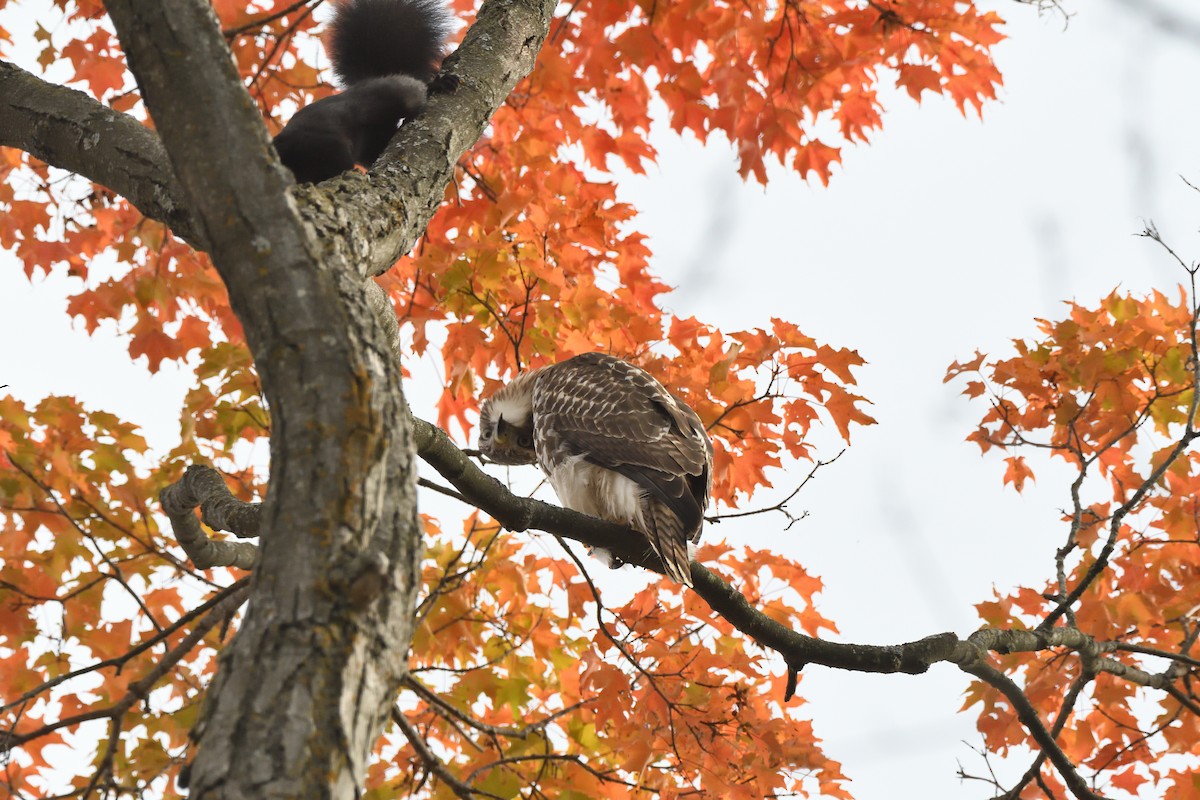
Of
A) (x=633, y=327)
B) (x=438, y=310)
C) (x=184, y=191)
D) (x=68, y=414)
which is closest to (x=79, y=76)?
(x=68, y=414)

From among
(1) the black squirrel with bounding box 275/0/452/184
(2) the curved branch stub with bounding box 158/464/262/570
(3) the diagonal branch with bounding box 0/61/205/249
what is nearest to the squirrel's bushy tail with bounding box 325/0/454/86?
(1) the black squirrel with bounding box 275/0/452/184

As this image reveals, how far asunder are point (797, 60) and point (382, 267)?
3.40 m

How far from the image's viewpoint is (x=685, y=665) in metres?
3.95

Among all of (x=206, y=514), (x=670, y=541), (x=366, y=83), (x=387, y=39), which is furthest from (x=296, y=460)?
(x=387, y=39)

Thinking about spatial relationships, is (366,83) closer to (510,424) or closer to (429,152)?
(429,152)

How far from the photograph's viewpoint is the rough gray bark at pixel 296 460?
1203mm

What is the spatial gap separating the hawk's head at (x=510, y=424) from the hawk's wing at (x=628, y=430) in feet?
1.00

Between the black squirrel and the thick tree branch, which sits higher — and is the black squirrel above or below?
above

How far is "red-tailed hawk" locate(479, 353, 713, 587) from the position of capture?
3.51 meters

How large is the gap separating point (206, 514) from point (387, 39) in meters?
2.16

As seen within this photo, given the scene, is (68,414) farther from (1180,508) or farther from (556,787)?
(1180,508)

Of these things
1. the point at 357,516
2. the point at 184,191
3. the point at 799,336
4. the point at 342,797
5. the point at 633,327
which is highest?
the point at 633,327

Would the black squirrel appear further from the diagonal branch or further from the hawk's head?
the hawk's head

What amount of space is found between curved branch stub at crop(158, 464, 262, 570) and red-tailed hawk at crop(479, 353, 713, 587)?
1268 mm
